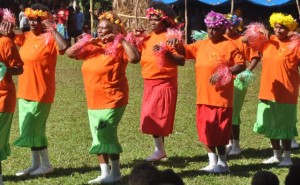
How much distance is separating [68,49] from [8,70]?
856 millimetres

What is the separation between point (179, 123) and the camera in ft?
40.1

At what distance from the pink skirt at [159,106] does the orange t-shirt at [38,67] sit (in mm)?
1459

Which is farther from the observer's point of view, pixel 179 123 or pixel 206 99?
pixel 179 123

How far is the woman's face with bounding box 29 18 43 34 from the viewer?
26.8 ft

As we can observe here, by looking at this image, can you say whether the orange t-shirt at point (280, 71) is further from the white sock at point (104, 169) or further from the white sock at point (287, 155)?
the white sock at point (104, 169)

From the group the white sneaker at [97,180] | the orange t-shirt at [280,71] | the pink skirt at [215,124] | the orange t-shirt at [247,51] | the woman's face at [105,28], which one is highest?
A: the woman's face at [105,28]

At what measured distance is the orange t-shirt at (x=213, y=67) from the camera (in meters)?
8.19

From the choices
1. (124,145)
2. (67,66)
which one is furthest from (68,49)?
(67,66)

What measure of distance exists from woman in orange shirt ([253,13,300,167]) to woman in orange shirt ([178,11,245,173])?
682 millimetres

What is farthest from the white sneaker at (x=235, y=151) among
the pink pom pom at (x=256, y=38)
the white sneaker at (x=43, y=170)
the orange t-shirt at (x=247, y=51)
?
the white sneaker at (x=43, y=170)

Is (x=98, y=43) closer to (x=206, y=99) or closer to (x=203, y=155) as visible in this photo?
(x=206, y=99)

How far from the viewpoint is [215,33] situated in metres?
8.24

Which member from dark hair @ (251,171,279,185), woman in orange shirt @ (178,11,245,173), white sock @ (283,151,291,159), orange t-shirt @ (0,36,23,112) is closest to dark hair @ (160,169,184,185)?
dark hair @ (251,171,279,185)

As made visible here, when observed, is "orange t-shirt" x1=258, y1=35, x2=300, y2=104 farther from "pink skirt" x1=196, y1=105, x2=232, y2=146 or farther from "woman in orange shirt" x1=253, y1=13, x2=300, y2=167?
"pink skirt" x1=196, y1=105, x2=232, y2=146
